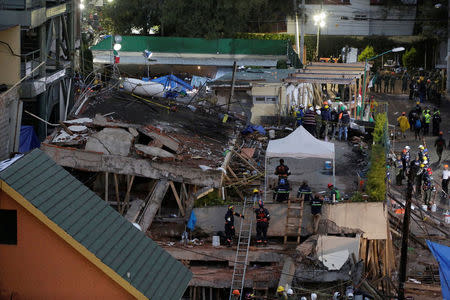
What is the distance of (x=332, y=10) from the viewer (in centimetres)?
6581

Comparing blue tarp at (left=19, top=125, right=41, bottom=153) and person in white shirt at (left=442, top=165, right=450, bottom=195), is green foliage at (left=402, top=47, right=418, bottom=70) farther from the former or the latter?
blue tarp at (left=19, top=125, right=41, bottom=153)

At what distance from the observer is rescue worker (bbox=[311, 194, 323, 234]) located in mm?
27344

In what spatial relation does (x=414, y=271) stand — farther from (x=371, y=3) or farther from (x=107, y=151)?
(x=371, y=3)

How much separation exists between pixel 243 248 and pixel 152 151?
4487 mm

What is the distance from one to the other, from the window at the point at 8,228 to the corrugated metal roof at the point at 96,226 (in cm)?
60

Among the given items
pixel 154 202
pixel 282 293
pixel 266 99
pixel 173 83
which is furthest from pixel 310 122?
pixel 282 293

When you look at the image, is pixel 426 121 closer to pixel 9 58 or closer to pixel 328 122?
pixel 328 122

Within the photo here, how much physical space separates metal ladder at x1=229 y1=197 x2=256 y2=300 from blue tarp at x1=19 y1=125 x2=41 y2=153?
7.81m

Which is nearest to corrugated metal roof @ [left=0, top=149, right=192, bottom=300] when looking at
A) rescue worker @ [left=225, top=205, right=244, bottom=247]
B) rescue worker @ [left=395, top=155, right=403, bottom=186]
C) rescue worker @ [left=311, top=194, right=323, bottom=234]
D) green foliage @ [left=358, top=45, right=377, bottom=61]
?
rescue worker @ [left=225, top=205, right=244, bottom=247]

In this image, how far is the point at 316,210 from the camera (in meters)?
27.4

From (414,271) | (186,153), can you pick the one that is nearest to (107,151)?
(186,153)

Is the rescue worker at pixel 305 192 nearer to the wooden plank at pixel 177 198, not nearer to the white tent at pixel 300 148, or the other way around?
the white tent at pixel 300 148

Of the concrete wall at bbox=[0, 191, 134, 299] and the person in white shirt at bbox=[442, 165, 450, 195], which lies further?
the person in white shirt at bbox=[442, 165, 450, 195]

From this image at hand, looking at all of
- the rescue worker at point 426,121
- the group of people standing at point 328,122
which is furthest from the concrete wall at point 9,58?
the rescue worker at point 426,121
